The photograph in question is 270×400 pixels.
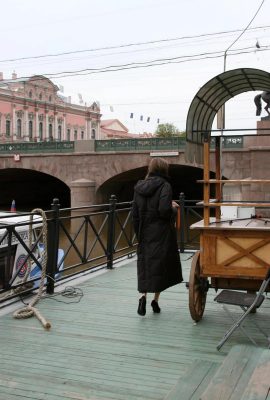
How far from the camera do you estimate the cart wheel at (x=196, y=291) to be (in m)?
5.01

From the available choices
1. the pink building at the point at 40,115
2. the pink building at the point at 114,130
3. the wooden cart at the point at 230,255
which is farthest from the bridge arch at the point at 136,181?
the pink building at the point at 114,130

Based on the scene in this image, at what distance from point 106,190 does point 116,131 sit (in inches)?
2509

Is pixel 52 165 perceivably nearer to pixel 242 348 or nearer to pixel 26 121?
pixel 242 348

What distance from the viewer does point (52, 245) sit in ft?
21.2

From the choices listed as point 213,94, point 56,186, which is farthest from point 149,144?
point 213,94

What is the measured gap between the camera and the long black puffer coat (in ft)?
17.2

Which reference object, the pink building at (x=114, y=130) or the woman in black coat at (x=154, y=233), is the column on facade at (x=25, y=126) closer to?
the pink building at (x=114, y=130)

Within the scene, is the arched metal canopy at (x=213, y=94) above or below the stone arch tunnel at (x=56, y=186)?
above

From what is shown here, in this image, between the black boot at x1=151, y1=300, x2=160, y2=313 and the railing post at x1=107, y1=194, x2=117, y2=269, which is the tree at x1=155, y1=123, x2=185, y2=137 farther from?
the black boot at x1=151, y1=300, x2=160, y2=313

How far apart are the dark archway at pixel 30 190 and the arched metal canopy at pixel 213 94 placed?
31195 millimetres

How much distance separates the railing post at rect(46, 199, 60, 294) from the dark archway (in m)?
31.2

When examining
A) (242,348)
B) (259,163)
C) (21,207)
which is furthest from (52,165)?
(242,348)

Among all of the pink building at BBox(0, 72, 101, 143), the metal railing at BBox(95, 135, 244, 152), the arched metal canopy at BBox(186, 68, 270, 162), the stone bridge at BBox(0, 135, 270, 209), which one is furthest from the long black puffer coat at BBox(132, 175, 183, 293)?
the pink building at BBox(0, 72, 101, 143)

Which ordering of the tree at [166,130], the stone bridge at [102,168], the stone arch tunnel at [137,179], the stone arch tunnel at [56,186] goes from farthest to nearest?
the tree at [166,130]
the stone arch tunnel at [56,186]
the stone arch tunnel at [137,179]
the stone bridge at [102,168]
